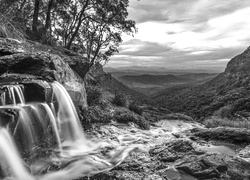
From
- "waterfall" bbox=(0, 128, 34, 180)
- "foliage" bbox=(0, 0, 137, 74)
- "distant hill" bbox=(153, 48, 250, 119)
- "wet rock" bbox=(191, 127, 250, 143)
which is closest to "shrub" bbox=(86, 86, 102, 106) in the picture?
"foliage" bbox=(0, 0, 137, 74)

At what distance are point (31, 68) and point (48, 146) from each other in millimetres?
4270

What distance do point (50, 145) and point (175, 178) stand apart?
525cm

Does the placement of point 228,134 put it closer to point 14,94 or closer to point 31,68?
point 14,94

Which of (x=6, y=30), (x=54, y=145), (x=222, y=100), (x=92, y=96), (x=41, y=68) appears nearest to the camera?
(x=54, y=145)

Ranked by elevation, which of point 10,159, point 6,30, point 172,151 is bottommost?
point 172,151

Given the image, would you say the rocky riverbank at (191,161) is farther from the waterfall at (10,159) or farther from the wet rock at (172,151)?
the waterfall at (10,159)

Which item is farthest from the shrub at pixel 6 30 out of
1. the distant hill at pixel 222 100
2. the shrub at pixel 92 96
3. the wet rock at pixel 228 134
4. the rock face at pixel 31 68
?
the distant hill at pixel 222 100

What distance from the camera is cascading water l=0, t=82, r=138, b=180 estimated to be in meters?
6.62

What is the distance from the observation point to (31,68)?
10.6m

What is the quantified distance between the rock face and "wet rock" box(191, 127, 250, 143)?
743 centimetres

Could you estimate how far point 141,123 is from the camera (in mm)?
14820

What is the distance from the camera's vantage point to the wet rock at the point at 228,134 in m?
8.19

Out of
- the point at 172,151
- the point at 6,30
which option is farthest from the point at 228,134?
the point at 6,30

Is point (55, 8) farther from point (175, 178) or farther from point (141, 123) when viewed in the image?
point (175, 178)
